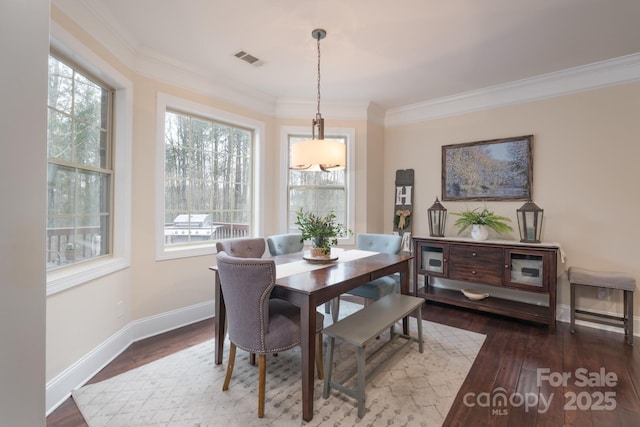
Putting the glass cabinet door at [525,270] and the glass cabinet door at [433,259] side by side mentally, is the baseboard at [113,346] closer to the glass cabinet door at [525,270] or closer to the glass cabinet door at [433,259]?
the glass cabinet door at [433,259]

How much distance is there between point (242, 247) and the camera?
2785 millimetres

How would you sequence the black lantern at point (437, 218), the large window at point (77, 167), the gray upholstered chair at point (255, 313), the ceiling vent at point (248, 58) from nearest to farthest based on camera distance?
the gray upholstered chair at point (255, 313) → the large window at point (77, 167) → the ceiling vent at point (248, 58) → the black lantern at point (437, 218)

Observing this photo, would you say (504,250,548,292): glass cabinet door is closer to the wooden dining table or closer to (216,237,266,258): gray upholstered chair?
the wooden dining table

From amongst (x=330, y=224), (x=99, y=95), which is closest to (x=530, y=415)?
(x=330, y=224)

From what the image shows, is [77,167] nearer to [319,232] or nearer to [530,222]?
[319,232]

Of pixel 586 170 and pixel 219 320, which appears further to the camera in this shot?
pixel 586 170

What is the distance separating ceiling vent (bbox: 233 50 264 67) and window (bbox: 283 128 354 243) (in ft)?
3.90

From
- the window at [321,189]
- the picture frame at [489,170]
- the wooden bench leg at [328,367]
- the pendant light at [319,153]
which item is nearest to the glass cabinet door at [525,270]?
the picture frame at [489,170]

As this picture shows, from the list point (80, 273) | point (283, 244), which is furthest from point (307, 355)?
point (80, 273)

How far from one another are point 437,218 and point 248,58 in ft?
10.2

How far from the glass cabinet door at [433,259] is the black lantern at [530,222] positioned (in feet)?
2.84

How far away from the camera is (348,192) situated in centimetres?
439

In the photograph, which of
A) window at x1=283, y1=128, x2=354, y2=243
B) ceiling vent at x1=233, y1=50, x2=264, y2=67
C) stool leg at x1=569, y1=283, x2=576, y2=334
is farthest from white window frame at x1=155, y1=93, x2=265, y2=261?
stool leg at x1=569, y1=283, x2=576, y2=334

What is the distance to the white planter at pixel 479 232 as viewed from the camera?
3.57 metres
